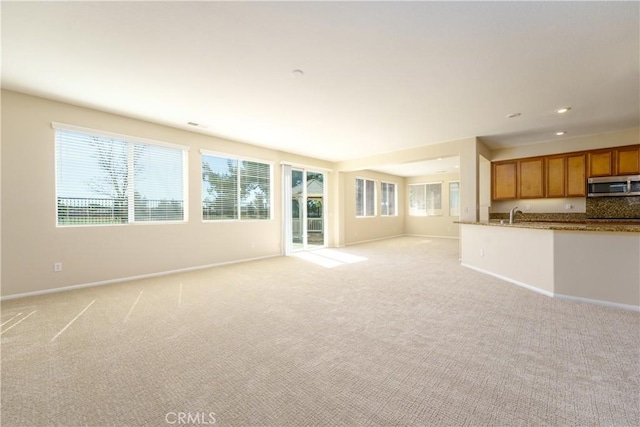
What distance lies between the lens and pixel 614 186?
5.20 metres

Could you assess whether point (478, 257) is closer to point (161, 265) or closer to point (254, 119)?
point (254, 119)

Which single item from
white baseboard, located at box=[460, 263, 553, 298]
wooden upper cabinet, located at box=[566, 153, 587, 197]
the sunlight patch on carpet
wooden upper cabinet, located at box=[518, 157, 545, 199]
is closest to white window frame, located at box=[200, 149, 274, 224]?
the sunlight patch on carpet

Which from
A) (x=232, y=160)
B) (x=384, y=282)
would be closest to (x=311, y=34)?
(x=384, y=282)

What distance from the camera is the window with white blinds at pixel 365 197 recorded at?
31.3ft

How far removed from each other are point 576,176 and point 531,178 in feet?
2.40

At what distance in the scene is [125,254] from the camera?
4.39 metres

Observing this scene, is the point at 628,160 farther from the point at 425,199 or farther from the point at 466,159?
the point at 425,199

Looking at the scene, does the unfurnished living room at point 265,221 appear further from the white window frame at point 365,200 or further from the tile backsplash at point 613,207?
the white window frame at point 365,200

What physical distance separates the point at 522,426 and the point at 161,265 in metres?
A: 5.12

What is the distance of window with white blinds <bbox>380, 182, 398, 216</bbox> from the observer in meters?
10.6

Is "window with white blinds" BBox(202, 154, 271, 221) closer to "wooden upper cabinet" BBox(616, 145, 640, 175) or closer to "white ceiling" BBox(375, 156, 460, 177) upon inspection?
"white ceiling" BBox(375, 156, 460, 177)

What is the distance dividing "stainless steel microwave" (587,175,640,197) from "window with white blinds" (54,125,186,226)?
316 inches

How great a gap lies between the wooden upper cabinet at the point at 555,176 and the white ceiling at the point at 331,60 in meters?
1.25

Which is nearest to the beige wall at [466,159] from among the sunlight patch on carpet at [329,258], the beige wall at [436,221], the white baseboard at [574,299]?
the white baseboard at [574,299]
